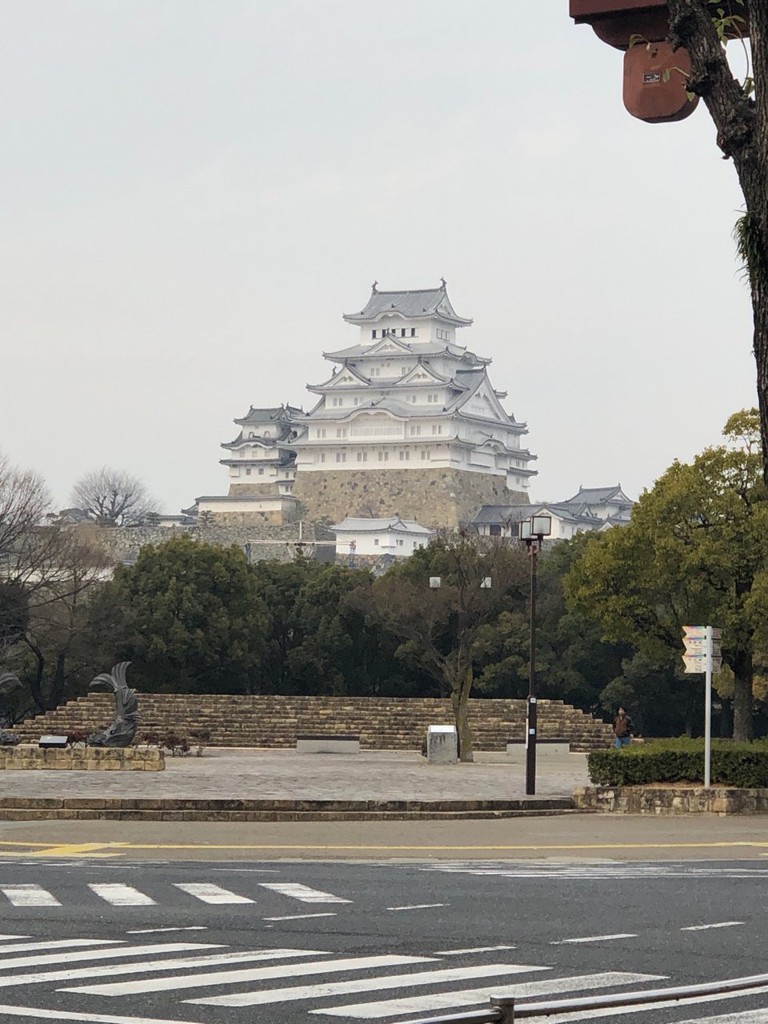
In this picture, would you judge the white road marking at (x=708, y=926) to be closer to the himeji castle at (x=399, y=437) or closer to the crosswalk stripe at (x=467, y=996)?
the crosswalk stripe at (x=467, y=996)

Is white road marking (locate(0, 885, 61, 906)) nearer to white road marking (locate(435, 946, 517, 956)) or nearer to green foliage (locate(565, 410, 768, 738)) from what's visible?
white road marking (locate(435, 946, 517, 956))

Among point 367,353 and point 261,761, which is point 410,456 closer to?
point 367,353

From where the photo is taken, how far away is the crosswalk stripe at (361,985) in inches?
322

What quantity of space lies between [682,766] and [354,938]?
15.1m

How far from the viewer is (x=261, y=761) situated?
42.2 meters

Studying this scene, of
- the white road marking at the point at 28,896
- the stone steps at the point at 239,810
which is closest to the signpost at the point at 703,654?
the stone steps at the point at 239,810

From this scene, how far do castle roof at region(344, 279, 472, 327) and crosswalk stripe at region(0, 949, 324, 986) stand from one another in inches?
4933

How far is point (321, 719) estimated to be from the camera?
6303 cm

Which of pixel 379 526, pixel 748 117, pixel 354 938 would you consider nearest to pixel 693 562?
pixel 354 938

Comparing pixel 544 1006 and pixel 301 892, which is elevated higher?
pixel 544 1006

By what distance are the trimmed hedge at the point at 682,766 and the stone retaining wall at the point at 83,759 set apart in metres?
13.2

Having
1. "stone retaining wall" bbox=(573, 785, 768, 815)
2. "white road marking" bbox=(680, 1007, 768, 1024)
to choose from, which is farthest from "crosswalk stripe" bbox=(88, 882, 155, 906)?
"stone retaining wall" bbox=(573, 785, 768, 815)

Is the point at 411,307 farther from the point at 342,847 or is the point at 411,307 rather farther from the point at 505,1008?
the point at 505,1008

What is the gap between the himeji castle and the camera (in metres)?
129
